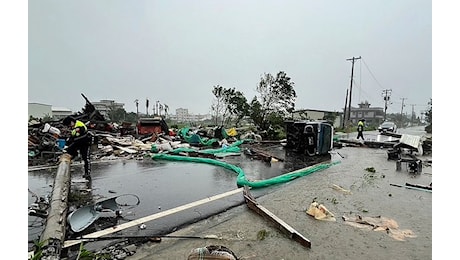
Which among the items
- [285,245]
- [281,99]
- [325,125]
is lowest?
[285,245]

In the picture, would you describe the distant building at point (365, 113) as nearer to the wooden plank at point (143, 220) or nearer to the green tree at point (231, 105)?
the green tree at point (231, 105)

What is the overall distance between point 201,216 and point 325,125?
30.7 feet

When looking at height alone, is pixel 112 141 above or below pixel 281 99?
below

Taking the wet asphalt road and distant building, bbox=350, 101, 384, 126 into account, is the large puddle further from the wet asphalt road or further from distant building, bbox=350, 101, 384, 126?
distant building, bbox=350, 101, 384, 126

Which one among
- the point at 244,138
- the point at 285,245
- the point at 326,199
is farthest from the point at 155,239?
the point at 244,138

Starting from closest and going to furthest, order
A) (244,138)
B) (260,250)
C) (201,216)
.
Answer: (260,250)
(201,216)
(244,138)

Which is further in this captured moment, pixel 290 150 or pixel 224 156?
pixel 290 150

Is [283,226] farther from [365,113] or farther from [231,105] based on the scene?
[365,113]

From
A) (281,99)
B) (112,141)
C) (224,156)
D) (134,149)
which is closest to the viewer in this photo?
(224,156)

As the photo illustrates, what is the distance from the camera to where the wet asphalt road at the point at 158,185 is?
454cm

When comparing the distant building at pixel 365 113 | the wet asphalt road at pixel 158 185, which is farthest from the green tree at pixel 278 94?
the distant building at pixel 365 113

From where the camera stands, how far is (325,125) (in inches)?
498

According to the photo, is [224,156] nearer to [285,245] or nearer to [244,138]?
[244,138]

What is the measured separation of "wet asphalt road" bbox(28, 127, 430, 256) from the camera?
4543 millimetres
